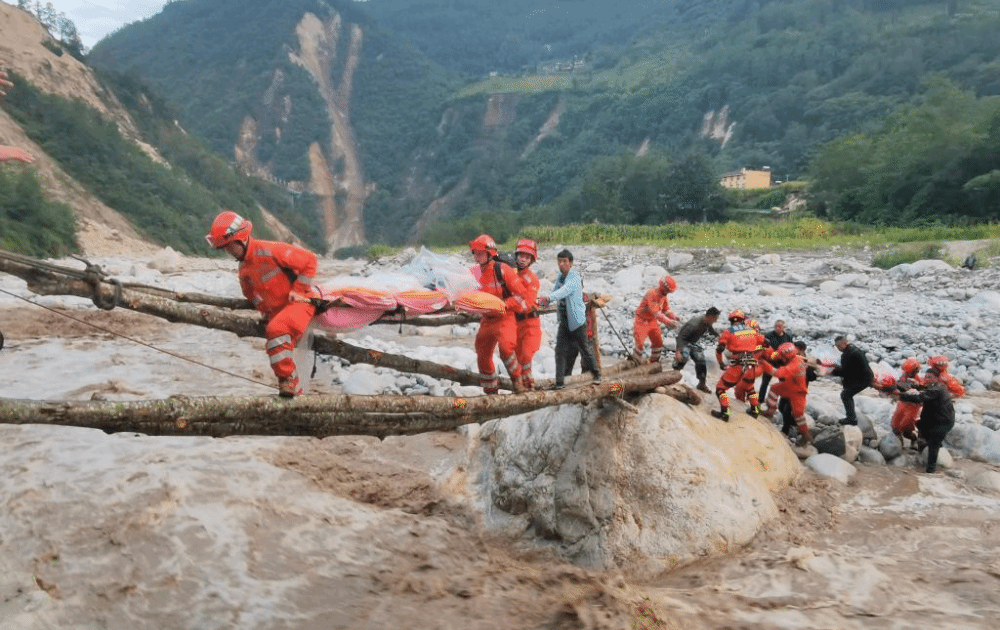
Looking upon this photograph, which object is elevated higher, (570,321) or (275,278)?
(275,278)

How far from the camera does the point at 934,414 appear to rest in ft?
22.9

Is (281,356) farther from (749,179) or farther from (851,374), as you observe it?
(749,179)

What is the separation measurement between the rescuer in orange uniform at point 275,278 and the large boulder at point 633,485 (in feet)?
8.13

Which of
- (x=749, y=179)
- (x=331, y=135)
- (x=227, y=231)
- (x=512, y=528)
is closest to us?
(x=227, y=231)

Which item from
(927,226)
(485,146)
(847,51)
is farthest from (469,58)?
(927,226)

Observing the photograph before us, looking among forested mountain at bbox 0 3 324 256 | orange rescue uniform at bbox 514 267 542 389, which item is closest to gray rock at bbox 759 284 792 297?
orange rescue uniform at bbox 514 267 542 389

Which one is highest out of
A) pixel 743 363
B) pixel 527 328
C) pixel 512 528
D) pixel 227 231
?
pixel 227 231

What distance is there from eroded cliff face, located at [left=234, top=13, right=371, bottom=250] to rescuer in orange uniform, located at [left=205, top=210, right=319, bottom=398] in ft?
236

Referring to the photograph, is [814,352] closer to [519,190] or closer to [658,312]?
[658,312]

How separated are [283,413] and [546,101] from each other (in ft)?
Answer: 322

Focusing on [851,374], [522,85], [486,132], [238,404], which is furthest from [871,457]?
[522,85]

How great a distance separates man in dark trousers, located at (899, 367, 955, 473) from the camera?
694 centimetres

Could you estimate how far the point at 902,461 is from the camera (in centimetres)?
733

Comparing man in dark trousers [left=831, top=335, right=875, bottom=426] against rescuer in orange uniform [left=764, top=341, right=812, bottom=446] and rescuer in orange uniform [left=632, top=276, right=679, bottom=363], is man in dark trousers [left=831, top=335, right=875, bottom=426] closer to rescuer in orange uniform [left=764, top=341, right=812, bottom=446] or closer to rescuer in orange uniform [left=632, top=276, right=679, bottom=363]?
rescuer in orange uniform [left=764, top=341, right=812, bottom=446]
